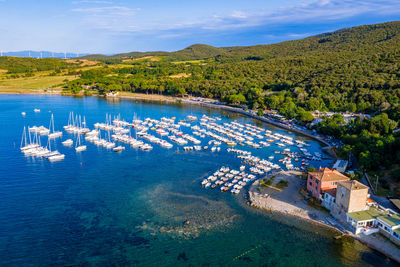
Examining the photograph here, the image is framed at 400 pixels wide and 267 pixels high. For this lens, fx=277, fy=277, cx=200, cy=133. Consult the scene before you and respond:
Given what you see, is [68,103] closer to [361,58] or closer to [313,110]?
[313,110]

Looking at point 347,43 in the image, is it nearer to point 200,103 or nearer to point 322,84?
point 322,84

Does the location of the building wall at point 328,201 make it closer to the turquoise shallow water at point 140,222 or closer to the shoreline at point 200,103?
the turquoise shallow water at point 140,222

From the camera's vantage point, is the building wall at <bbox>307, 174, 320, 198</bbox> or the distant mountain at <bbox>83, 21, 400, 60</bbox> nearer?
the building wall at <bbox>307, 174, 320, 198</bbox>

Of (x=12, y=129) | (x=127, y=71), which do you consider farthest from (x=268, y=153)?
(x=127, y=71)

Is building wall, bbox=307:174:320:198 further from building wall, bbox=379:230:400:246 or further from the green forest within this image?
the green forest

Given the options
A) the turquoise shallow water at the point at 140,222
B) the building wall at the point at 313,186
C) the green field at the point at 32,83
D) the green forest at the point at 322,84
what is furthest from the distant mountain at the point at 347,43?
the green field at the point at 32,83

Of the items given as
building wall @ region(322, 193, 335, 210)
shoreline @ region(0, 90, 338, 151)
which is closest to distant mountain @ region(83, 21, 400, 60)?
shoreline @ region(0, 90, 338, 151)
